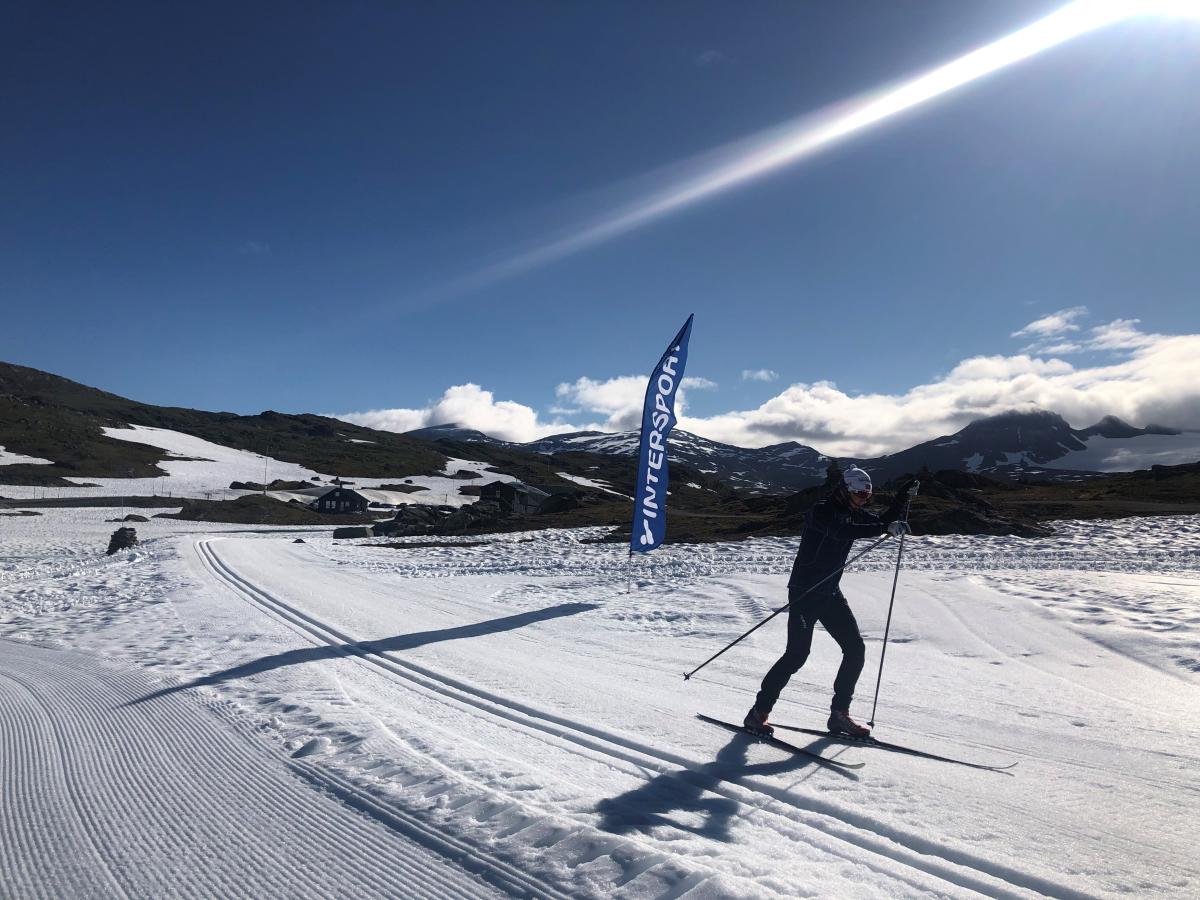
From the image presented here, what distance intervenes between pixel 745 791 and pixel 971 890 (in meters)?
1.45

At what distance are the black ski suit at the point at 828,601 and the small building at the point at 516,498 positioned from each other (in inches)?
1671

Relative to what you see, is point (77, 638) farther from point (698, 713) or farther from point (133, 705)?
point (698, 713)

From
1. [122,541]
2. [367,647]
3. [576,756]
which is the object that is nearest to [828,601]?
[576,756]

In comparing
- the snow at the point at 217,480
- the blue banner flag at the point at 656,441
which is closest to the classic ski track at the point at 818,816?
the blue banner flag at the point at 656,441

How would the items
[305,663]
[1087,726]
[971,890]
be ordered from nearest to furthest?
[971,890] → [1087,726] → [305,663]

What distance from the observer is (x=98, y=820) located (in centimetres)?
386

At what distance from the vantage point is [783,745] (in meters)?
5.22

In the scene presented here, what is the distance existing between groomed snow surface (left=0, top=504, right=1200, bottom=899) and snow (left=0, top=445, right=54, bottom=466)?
98255 mm

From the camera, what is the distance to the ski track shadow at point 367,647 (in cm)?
692

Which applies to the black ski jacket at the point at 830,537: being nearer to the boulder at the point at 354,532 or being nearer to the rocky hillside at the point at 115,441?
the boulder at the point at 354,532

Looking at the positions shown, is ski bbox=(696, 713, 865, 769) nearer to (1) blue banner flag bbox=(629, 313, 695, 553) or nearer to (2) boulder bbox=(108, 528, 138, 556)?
(1) blue banner flag bbox=(629, 313, 695, 553)

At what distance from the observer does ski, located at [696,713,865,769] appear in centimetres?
486

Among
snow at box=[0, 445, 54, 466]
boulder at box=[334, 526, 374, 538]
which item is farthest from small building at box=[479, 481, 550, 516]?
snow at box=[0, 445, 54, 466]

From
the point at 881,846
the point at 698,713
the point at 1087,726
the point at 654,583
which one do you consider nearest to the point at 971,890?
the point at 881,846
